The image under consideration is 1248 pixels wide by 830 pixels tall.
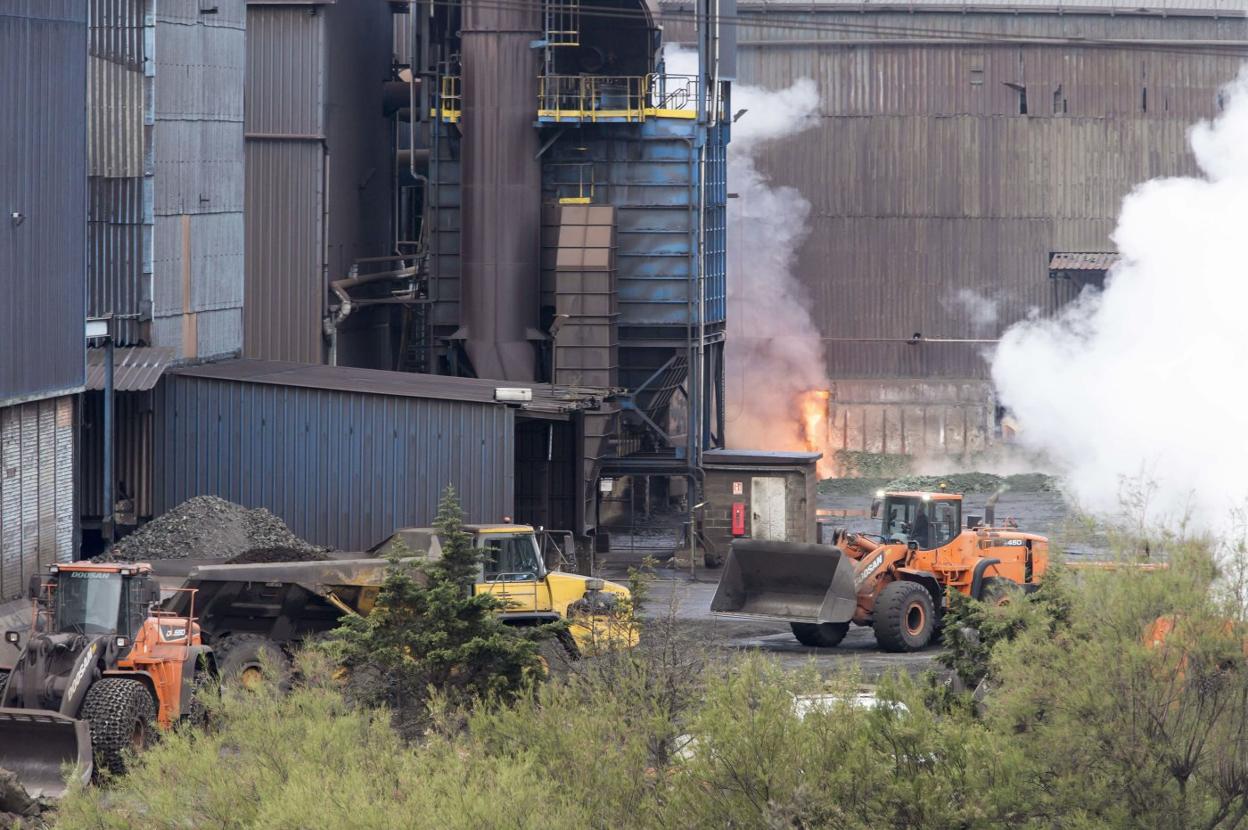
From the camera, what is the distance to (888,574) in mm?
30438

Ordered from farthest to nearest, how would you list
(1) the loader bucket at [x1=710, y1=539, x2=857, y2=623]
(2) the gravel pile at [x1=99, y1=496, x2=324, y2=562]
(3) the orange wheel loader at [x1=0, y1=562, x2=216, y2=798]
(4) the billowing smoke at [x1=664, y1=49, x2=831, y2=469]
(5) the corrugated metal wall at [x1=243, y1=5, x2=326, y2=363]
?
(4) the billowing smoke at [x1=664, y1=49, x2=831, y2=469] < (5) the corrugated metal wall at [x1=243, y1=5, x2=326, y2=363] < (2) the gravel pile at [x1=99, y1=496, x2=324, y2=562] < (1) the loader bucket at [x1=710, y1=539, x2=857, y2=623] < (3) the orange wheel loader at [x1=0, y1=562, x2=216, y2=798]

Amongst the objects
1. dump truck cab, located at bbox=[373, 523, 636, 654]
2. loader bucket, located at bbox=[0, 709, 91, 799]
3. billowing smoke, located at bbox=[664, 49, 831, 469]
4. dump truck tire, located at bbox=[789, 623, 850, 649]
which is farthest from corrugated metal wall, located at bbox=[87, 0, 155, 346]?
billowing smoke, located at bbox=[664, 49, 831, 469]

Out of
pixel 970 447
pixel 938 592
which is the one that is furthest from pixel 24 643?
pixel 970 447

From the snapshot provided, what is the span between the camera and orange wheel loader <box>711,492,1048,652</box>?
29.3 meters

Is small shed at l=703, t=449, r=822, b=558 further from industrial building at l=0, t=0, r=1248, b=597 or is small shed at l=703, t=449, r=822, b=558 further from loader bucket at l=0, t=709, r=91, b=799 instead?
loader bucket at l=0, t=709, r=91, b=799

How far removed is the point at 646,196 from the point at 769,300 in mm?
12413

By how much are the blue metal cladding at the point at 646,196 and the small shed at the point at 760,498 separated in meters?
3.20

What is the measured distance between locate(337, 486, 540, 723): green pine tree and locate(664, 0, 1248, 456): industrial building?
32.4 m

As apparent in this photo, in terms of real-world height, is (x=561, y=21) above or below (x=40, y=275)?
above

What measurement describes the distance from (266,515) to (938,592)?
32.9 ft

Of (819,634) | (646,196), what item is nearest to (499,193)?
(646,196)

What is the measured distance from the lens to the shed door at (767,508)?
39781 millimetres

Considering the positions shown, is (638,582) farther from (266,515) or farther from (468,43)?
(468,43)

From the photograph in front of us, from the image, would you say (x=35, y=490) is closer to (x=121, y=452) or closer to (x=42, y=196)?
(x=42, y=196)
